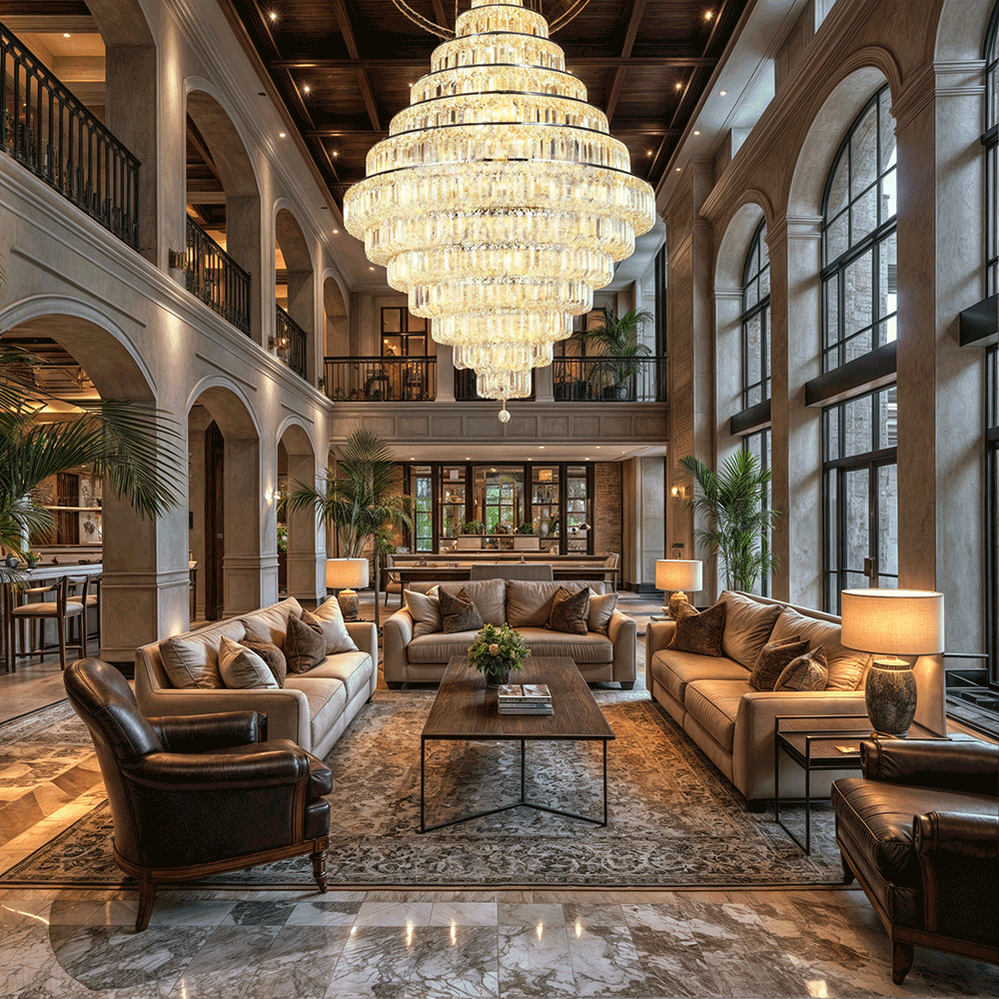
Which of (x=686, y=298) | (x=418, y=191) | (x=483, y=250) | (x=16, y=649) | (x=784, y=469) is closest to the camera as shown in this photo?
(x=418, y=191)

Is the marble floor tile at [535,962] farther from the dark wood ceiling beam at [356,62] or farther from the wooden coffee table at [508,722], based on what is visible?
the dark wood ceiling beam at [356,62]

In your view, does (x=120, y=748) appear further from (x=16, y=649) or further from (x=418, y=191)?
(x=16, y=649)

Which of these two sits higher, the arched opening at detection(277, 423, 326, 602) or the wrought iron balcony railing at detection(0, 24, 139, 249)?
the wrought iron balcony railing at detection(0, 24, 139, 249)

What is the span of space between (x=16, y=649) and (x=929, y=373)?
27.5 ft

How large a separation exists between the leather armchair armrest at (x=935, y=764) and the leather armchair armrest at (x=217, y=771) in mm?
2158

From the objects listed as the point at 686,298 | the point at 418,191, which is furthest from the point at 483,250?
the point at 686,298

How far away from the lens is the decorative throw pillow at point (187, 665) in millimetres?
3879

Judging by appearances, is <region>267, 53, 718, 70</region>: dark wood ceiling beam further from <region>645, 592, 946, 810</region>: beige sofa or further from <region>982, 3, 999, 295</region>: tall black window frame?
<region>645, 592, 946, 810</region>: beige sofa

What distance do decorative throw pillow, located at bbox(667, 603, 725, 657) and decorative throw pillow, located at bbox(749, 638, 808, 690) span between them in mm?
1294

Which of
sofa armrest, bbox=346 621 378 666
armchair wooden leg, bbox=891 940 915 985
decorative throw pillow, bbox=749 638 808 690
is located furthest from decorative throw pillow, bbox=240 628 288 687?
armchair wooden leg, bbox=891 940 915 985

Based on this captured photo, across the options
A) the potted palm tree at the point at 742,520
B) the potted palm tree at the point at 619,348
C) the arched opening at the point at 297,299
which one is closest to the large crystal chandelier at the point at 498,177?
the potted palm tree at the point at 742,520

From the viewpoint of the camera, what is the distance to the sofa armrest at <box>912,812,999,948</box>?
220 cm

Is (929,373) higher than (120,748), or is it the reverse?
(929,373)

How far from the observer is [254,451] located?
354 inches
